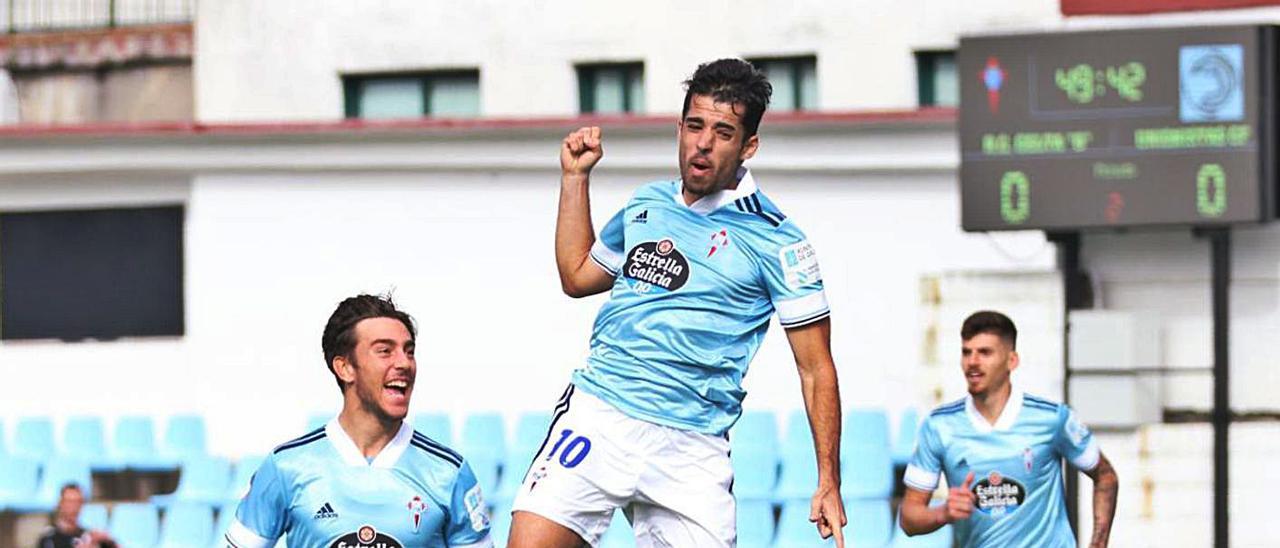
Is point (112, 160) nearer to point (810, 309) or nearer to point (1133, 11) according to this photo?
point (1133, 11)

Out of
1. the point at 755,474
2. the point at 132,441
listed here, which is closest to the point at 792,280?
the point at 755,474

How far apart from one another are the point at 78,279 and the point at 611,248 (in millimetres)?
15759

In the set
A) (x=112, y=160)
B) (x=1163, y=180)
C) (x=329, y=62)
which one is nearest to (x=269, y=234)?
(x=112, y=160)

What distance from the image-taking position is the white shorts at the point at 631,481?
284 inches

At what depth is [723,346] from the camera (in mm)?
7270

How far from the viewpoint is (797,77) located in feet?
86.6

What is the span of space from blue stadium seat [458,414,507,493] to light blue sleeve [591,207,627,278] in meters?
12.1

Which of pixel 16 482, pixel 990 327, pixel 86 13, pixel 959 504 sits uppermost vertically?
pixel 86 13

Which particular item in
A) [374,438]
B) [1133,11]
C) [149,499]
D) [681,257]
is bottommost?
[149,499]

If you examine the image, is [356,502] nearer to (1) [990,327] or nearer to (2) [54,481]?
(1) [990,327]

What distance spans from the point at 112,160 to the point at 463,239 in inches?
119

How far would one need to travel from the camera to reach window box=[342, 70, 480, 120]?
27.5 metres

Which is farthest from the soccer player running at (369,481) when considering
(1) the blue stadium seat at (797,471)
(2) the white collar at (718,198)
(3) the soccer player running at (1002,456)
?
(1) the blue stadium seat at (797,471)

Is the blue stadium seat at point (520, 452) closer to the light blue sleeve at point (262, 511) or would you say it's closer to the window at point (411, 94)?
the window at point (411, 94)
